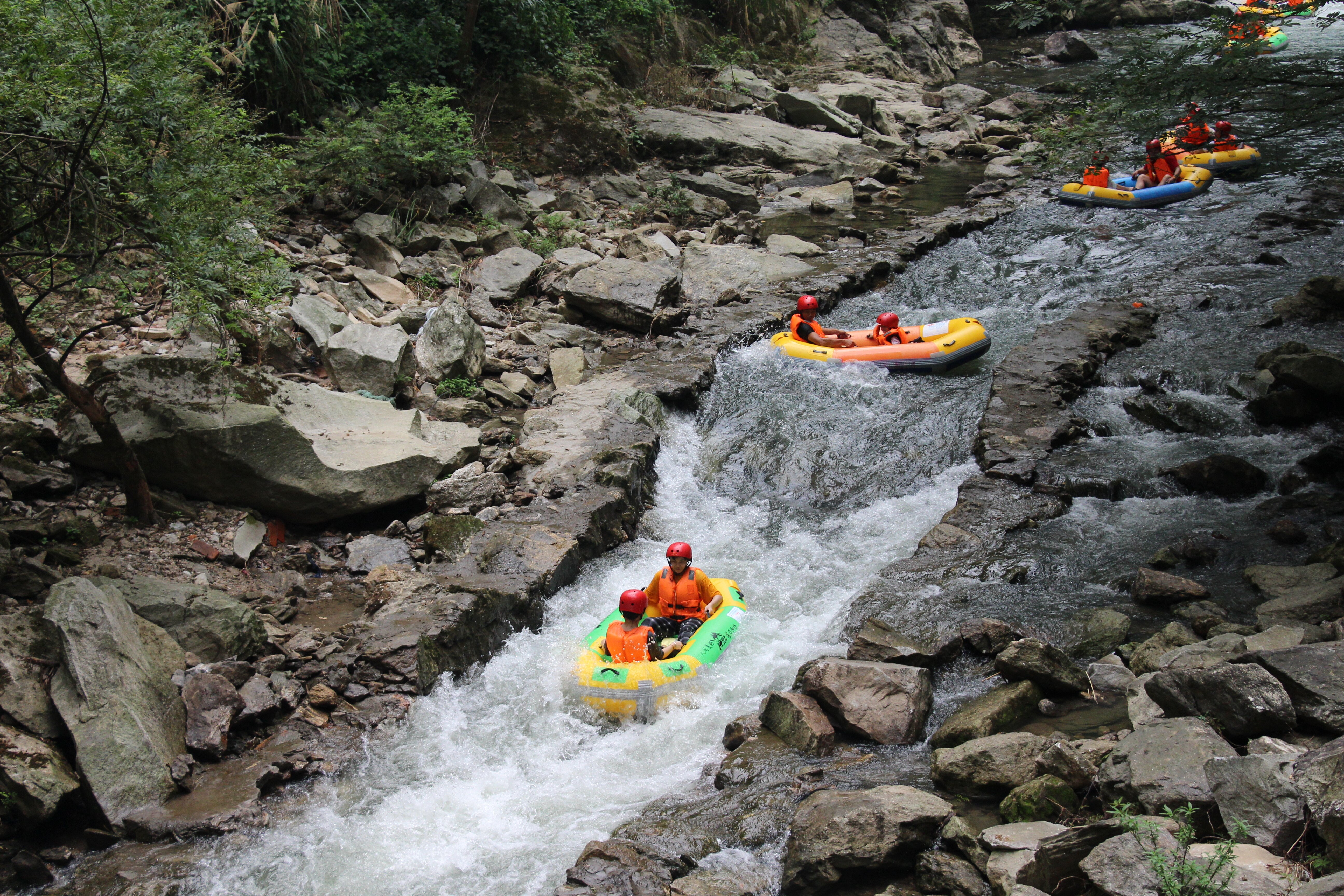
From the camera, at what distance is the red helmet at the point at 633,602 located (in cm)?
579

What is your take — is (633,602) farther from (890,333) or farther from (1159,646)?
(890,333)

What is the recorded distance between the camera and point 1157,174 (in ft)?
45.6

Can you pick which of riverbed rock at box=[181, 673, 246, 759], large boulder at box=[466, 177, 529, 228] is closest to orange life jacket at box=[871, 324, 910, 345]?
large boulder at box=[466, 177, 529, 228]

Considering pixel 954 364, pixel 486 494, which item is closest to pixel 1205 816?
pixel 486 494

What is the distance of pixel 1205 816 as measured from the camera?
3078 millimetres

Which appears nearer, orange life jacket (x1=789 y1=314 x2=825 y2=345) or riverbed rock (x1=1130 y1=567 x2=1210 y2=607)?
riverbed rock (x1=1130 y1=567 x2=1210 y2=607)

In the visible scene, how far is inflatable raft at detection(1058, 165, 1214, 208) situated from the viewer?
1373cm

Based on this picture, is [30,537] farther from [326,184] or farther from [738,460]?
[326,184]

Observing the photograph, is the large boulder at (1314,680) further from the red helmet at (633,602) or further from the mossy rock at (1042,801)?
the red helmet at (633,602)

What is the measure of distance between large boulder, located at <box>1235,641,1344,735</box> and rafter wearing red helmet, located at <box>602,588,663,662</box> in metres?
3.31

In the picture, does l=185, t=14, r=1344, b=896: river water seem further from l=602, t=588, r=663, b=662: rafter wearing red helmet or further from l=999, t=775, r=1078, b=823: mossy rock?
l=999, t=775, r=1078, b=823: mossy rock

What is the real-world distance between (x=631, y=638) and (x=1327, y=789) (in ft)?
12.2

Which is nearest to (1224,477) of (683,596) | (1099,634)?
(1099,634)

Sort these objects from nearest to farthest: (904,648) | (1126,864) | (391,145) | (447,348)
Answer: (1126,864) → (904,648) → (447,348) → (391,145)
